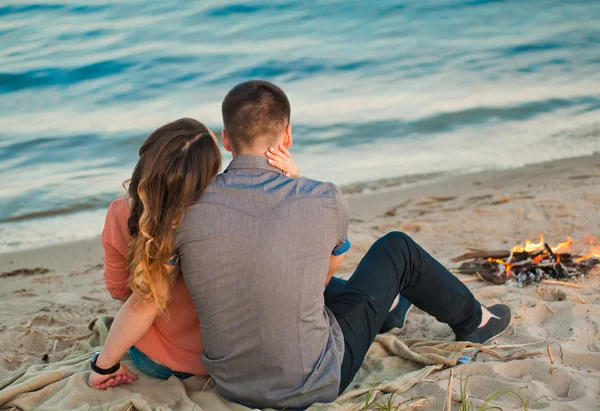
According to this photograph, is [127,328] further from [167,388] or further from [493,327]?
[493,327]

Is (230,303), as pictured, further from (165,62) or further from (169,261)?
(165,62)

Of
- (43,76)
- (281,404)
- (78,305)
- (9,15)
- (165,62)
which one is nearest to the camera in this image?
(281,404)

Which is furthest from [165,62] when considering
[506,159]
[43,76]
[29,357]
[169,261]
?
[169,261]

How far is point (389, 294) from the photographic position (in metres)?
3.10

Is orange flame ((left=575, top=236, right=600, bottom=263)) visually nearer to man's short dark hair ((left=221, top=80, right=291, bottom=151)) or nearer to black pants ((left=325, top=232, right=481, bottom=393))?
black pants ((left=325, top=232, right=481, bottom=393))

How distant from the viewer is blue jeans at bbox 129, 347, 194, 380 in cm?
304

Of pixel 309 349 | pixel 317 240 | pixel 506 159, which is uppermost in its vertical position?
pixel 317 240

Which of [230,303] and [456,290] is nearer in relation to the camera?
[230,303]

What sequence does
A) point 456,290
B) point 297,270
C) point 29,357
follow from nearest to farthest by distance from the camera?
point 297,270 < point 456,290 < point 29,357

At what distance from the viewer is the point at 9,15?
55.1ft

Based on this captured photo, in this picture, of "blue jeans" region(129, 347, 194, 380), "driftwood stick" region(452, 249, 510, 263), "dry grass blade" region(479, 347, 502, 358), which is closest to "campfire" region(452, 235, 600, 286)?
"driftwood stick" region(452, 249, 510, 263)

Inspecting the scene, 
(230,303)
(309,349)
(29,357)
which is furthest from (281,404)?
(29,357)

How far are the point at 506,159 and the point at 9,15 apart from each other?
1353 centimetres

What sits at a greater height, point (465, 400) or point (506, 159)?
point (465, 400)
